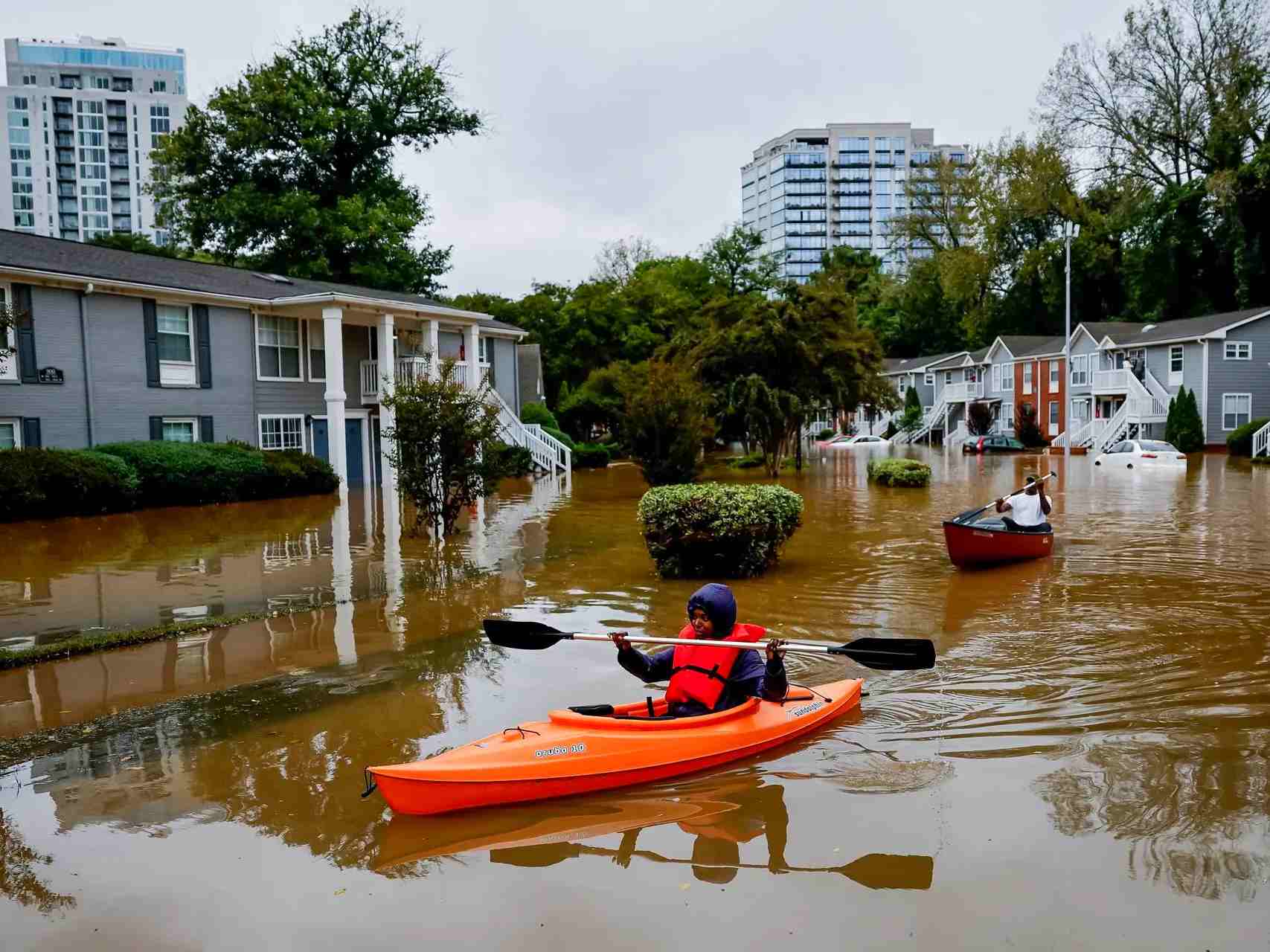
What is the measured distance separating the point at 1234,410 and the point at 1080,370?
1055 cm

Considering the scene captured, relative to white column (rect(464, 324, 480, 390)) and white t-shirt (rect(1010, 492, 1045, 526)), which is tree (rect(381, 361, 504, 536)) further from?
white column (rect(464, 324, 480, 390))

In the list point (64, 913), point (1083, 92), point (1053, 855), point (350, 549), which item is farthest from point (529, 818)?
point (1083, 92)

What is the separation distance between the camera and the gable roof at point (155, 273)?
2261cm

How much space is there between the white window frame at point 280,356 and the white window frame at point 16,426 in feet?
21.6

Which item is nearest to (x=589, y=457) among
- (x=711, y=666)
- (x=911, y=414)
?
(x=711, y=666)

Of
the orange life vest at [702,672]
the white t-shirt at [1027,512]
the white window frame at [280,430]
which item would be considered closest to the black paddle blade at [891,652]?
the orange life vest at [702,672]

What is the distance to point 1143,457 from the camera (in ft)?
128

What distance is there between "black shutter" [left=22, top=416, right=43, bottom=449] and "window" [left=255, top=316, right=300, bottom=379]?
6325 millimetres

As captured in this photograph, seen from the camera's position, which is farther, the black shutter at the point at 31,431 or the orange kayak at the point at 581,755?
the black shutter at the point at 31,431

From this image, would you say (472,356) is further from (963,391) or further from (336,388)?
(963,391)

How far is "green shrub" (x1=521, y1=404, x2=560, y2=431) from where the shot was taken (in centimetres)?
4009

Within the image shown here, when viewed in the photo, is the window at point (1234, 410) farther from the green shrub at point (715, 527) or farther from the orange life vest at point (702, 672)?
the orange life vest at point (702, 672)

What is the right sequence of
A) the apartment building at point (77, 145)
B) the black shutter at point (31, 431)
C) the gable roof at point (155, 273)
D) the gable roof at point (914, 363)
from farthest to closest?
the apartment building at point (77, 145) → the gable roof at point (914, 363) → the gable roof at point (155, 273) → the black shutter at point (31, 431)

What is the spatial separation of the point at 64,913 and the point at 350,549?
12.1m
